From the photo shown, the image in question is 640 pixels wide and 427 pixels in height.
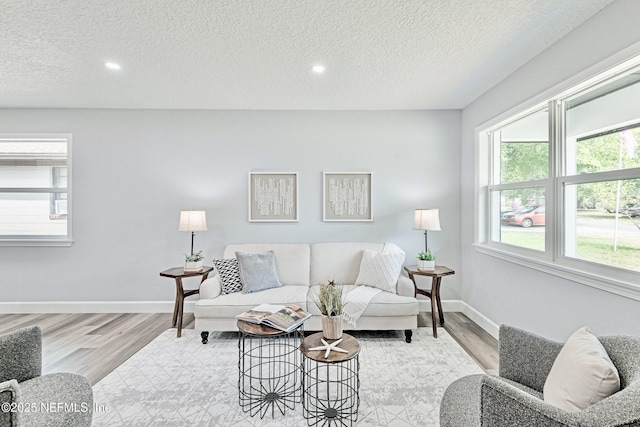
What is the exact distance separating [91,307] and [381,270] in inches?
140

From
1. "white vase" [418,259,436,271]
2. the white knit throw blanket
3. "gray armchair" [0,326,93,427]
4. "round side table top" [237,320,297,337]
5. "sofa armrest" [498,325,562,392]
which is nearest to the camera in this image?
"gray armchair" [0,326,93,427]

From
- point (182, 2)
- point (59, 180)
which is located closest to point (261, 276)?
point (182, 2)

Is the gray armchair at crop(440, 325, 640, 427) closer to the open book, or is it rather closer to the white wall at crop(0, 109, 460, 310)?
Result: the open book

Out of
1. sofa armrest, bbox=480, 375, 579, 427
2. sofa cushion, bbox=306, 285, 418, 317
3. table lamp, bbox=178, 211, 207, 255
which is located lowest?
sofa cushion, bbox=306, 285, 418, 317

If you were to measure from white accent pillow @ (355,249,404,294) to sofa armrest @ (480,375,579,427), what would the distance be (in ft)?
6.77

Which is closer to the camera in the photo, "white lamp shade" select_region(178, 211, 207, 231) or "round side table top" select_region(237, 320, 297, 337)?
"round side table top" select_region(237, 320, 297, 337)

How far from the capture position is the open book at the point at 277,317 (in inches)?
77.7

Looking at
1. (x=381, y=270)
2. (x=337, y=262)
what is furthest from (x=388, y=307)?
(x=337, y=262)

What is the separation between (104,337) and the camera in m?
3.07

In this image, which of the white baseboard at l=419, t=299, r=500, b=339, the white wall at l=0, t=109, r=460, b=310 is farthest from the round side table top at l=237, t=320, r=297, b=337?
the white baseboard at l=419, t=299, r=500, b=339

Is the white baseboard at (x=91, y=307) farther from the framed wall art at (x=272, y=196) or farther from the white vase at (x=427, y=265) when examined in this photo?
the white vase at (x=427, y=265)

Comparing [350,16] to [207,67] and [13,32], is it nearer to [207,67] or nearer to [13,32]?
[207,67]

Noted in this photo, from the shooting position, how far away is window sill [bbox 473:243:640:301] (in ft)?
5.76

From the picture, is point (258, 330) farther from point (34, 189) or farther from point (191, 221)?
point (34, 189)
